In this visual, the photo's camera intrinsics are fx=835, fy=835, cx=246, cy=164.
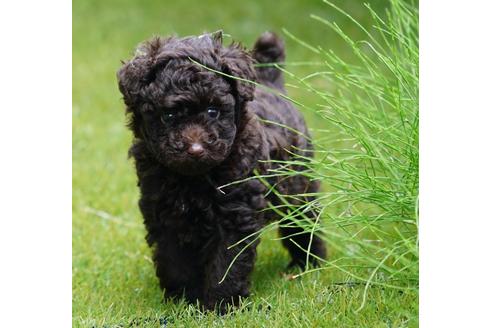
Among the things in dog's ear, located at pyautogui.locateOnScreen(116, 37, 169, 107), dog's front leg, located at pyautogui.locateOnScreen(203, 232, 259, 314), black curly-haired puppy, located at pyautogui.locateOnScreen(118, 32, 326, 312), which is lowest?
dog's front leg, located at pyautogui.locateOnScreen(203, 232, 259, 314)

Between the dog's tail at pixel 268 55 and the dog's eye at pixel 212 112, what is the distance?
1251 mm

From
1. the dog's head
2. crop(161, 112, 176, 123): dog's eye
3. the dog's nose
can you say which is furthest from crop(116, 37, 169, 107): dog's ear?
the dog's nose

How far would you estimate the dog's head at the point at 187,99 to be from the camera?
12.2 feet

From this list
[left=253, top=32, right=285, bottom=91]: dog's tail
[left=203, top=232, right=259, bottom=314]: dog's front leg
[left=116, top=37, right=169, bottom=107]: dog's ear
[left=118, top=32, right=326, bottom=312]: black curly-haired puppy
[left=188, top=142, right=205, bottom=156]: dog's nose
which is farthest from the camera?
[left=253, top=32, right=285, bottom=91]: dog's tail

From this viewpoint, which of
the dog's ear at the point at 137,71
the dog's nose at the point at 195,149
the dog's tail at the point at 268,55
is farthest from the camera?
the dog's tail at the point at 268,55

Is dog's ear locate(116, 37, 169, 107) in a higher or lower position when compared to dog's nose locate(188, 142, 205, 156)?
higher

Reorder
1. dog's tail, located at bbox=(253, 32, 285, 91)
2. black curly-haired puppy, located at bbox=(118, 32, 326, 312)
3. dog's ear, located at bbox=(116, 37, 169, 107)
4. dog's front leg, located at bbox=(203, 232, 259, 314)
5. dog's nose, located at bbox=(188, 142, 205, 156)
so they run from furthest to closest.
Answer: dog's tail, located at bbox=(253, 32, 285, 91) → dog's front leg, located at bbox=(203, 232, 259, 314) → dog's ear, located at bbox=(116, 37, 169, 107) → black curly-haired puppy, located at bbox=(118, 32, 326, 312) → dog's nose, located at bbox=(188, 142, 205, 156)

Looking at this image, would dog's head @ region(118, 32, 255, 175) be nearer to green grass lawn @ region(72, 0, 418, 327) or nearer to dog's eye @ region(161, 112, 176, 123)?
dog's eye @ region(161, 112, 176, 123)

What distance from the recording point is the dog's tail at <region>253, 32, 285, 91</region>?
199 inches

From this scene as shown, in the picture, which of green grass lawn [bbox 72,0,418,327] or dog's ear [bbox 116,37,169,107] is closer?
green grass lawn [bbox 72,0,418,327]

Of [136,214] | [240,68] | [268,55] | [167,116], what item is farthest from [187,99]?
[136,214]

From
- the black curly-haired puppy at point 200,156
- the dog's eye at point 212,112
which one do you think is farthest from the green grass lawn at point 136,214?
the dog's eye at point 212,112

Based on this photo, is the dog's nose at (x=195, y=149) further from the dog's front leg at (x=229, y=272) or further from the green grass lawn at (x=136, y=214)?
the green grass lawn at (x=136, y=214)
